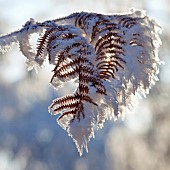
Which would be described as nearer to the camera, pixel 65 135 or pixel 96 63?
pixel 96 63

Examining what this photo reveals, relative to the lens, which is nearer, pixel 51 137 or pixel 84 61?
pixel 84 61

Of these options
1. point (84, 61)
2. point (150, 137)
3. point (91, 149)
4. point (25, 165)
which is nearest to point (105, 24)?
point (84, 61)

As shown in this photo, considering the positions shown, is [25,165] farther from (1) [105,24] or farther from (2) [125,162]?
(1) [105,24]

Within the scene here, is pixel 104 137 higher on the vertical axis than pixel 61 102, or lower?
higher

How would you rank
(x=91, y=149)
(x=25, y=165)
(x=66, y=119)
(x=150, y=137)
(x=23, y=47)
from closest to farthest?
(x=66, y=119), (x=23, y=47), (x=150, y=137), (x=25, y=165), (x=91, y=149)

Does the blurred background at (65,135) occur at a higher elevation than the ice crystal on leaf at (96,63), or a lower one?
higher

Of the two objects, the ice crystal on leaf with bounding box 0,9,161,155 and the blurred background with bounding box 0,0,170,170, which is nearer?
the ice crystal on leaf with bounding box 0,9,161,155

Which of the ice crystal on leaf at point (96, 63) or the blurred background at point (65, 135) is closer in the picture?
the ice crystal on leaf at point (96, 63)

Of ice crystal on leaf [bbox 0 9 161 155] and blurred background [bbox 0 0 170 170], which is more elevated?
blurred background [bbox 0 0 170 170]
